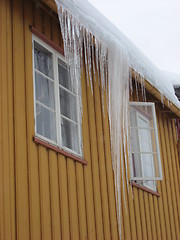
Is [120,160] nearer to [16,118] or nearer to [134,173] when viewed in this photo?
[134,173]

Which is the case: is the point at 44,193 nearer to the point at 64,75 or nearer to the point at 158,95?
the point at 64,75

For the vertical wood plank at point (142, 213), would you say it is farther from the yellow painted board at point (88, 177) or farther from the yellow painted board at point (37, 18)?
the yellow painted board at point (37, 18)

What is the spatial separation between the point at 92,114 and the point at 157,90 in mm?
1775

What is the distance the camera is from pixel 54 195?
230 inches

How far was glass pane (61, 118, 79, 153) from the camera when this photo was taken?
255 inches

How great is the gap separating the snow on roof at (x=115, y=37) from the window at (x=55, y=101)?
0.54 meters

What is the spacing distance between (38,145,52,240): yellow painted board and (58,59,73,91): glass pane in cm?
122

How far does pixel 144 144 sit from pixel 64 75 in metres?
2.24

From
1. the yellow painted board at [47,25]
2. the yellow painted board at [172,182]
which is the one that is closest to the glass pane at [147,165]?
the yellow painted board at [172,182]

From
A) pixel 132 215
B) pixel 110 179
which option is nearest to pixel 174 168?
pixel 132 215

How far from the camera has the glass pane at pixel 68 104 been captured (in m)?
6.68

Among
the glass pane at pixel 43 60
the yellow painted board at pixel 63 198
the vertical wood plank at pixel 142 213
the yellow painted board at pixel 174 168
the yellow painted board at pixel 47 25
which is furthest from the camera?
the yellow painted board at pixel 174 168

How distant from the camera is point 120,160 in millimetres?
7484

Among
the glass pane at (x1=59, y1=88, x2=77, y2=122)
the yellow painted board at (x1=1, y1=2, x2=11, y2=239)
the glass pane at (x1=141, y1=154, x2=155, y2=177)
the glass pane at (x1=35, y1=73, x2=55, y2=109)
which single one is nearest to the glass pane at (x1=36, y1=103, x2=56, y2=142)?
the glass pane at (x1=35, y1=73, x2=55, y2=109)
